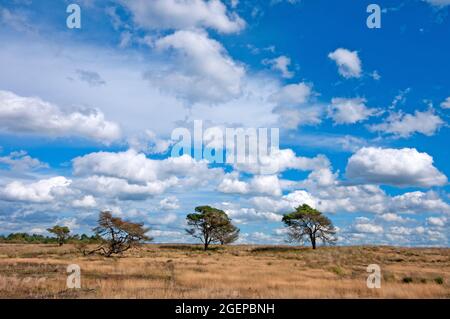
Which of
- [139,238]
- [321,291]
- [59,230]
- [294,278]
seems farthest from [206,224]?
[321,291]

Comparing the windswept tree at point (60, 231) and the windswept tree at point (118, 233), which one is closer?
the windswept tree at point (118, 233)

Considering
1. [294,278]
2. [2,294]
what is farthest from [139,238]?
[2,294]

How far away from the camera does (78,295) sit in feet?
61.5

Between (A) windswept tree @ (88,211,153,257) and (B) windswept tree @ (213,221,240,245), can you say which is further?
(B) windswept tree @ (213,221,240,245)

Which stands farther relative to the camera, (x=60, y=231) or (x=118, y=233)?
(x=60, y=231)

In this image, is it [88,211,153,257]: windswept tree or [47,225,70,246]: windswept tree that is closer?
[88,211,153,257]: windswept tree

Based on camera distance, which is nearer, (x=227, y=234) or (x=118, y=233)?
(x=118, y=233)
